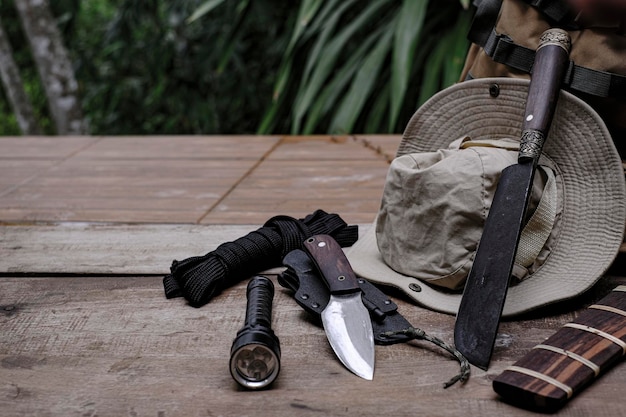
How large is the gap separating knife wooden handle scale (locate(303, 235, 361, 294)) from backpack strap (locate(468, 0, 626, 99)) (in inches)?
18.2

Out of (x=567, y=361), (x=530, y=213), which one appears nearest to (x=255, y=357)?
(x=567, y=361)

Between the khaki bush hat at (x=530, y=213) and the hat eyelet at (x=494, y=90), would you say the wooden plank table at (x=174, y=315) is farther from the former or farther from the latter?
the hat eyelet at (x=494, y=90)

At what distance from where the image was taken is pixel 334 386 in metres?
1.08

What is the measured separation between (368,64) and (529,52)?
4.93 feet

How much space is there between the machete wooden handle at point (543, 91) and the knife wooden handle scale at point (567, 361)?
271mm

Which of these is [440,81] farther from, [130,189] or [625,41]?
[625,41]

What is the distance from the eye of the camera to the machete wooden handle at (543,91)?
4.18 ft

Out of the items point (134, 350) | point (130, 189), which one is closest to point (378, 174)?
point (130, 189)

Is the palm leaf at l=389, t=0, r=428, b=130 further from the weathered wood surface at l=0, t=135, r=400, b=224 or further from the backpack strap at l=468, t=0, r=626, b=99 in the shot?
the backpack strap at l=468, t=0, r=626, b=99

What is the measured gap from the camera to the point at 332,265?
1.30 meters

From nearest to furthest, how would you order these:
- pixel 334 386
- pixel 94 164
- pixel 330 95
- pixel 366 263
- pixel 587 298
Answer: pixel 334 386 → pixel 587 298 → pixel 366 263 → pixel 94 164 → pixel 330 95

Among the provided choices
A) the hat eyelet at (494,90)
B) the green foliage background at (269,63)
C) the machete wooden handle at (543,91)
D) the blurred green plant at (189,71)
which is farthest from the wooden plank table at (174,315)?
the blurred green plant at (189,71)

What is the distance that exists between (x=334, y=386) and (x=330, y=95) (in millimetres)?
2015

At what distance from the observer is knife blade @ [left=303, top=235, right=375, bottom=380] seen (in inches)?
44.1
